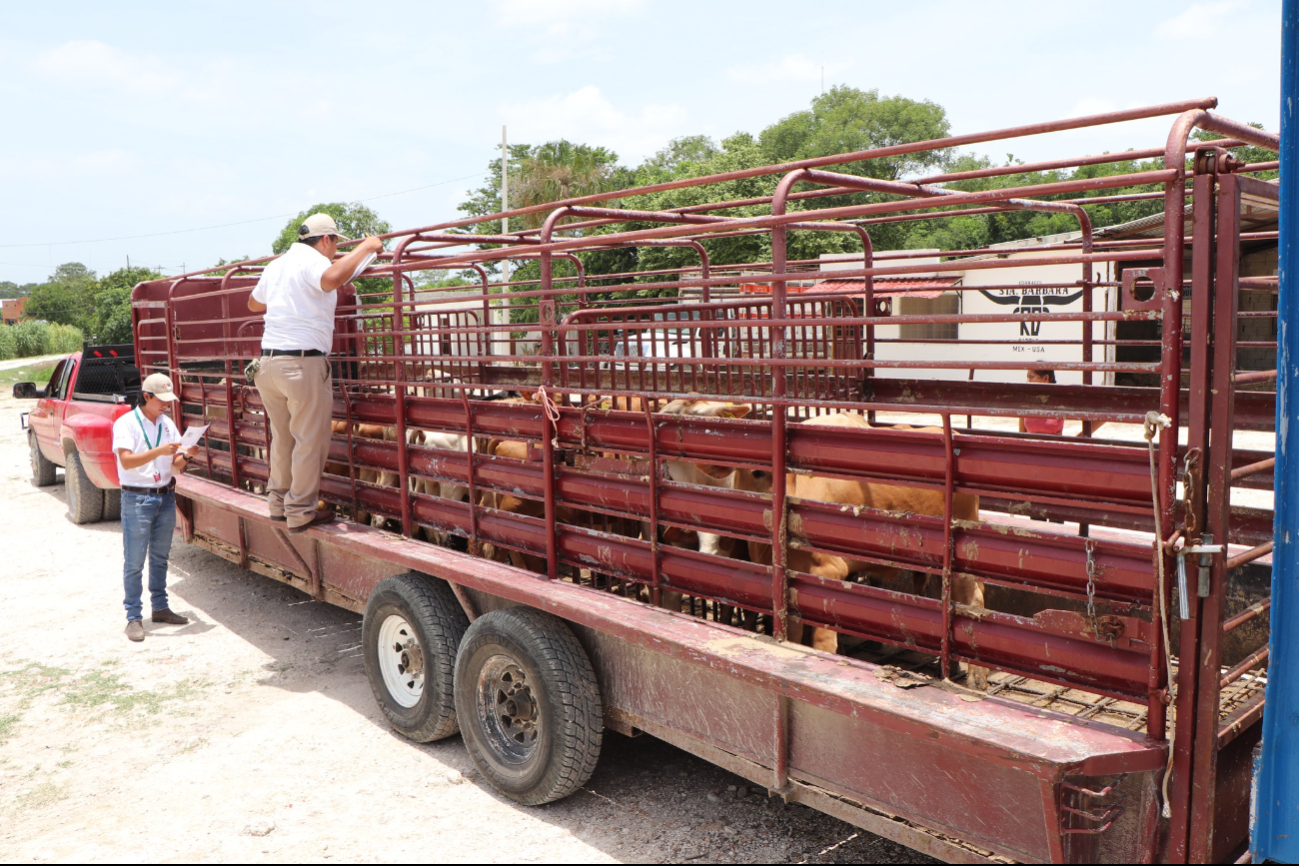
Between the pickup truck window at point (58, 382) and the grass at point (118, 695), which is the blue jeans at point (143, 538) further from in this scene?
the pickup truck window at point (58, 382)

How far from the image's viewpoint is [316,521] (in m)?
5.79

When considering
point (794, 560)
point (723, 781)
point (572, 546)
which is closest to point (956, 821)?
point (794, 560)

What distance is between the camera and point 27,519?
1138cm

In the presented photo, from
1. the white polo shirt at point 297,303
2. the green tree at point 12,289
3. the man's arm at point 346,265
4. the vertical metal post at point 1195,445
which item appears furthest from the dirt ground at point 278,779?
the green tree at point 12,289

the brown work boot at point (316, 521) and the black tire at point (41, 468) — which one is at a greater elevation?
the brown work boot at point (316, 521)

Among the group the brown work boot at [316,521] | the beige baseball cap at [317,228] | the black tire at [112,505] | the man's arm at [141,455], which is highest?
the beige baseball cap at [317,228]

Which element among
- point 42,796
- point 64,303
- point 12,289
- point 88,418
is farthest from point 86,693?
point 12,289

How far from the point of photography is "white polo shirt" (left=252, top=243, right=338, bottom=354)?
543 cm

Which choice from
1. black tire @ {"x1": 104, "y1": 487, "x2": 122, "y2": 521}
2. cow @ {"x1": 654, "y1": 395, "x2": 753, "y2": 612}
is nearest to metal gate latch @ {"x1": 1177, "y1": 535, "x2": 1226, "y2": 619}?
cow @ {"x1": 654, "y1": 395, "x2": 753, "y2": 612}

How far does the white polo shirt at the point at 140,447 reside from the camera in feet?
22.3

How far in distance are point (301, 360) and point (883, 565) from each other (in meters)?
3.65

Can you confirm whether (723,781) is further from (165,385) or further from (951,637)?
(165,385)

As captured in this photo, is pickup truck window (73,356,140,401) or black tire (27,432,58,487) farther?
black tire (27,432,58,487)

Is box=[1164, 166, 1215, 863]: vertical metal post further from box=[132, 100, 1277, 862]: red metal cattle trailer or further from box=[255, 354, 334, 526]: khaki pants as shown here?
box=[255, 354, 334, 526]: khaki pants
